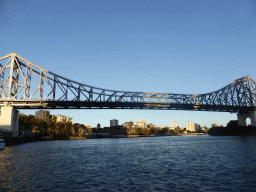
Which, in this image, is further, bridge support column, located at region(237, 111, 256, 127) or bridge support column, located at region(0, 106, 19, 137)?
bridge support column, located at region(237, 111, 256, 127)

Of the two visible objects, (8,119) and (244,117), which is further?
(244,117)

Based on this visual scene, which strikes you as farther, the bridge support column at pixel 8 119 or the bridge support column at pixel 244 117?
the bridge support column at pixel 244 117

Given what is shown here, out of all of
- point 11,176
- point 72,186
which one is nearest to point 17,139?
point 11,176

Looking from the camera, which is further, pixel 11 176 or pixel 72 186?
pixel 11 176

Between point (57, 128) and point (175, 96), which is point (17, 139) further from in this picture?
point (57, 128)

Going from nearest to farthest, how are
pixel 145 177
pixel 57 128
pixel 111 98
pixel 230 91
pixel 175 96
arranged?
1. pixel 145 177
2. pixel 111 98
3. pixel 175 96
4. pixel 230 91
5. pixel 57 128

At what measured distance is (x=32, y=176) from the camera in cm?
1894

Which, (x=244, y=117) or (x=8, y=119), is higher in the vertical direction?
(x=244, y=117)

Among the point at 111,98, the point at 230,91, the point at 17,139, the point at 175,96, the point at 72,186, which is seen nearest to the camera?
the point at 72,186

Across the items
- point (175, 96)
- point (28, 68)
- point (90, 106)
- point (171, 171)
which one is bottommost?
point (171, 171)

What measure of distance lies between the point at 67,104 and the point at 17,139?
20.5 metres

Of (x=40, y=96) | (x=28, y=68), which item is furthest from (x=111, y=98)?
(x=28, y=68)

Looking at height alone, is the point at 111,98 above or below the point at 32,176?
above

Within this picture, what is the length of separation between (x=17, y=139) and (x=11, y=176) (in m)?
60.7
